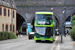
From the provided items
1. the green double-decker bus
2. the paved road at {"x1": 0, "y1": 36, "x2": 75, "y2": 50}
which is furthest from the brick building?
the paved road at {"x1": 0, "y1": 36, "x2": 75, "y2": 50}

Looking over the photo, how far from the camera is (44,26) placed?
2848 centimetres

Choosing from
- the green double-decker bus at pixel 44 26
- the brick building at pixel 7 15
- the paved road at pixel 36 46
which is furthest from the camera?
the brick building at pixel 7 15

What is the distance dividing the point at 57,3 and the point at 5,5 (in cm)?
2311

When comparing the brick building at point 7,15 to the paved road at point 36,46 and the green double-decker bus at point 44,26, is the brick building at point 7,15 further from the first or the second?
the paved road at point 36,46

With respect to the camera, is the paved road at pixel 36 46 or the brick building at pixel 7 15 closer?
the paved road at pixel 36 46

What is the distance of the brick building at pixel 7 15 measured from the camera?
4244cm

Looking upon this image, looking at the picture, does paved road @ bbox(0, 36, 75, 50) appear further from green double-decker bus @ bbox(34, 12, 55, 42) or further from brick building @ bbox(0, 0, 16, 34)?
brick building @ bbox(0, 0, 16, 34)

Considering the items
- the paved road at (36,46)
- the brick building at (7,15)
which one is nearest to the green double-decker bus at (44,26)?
the paved road at (36,46)

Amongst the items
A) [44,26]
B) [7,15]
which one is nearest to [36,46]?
[44,26]

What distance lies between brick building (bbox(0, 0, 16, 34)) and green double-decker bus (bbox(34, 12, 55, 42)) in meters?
15.2

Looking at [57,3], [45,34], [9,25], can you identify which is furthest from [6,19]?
[57,3]

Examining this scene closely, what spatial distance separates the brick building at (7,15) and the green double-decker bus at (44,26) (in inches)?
598

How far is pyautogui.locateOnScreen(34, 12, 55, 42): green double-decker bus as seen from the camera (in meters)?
28.1

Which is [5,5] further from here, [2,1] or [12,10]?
[12,10]
